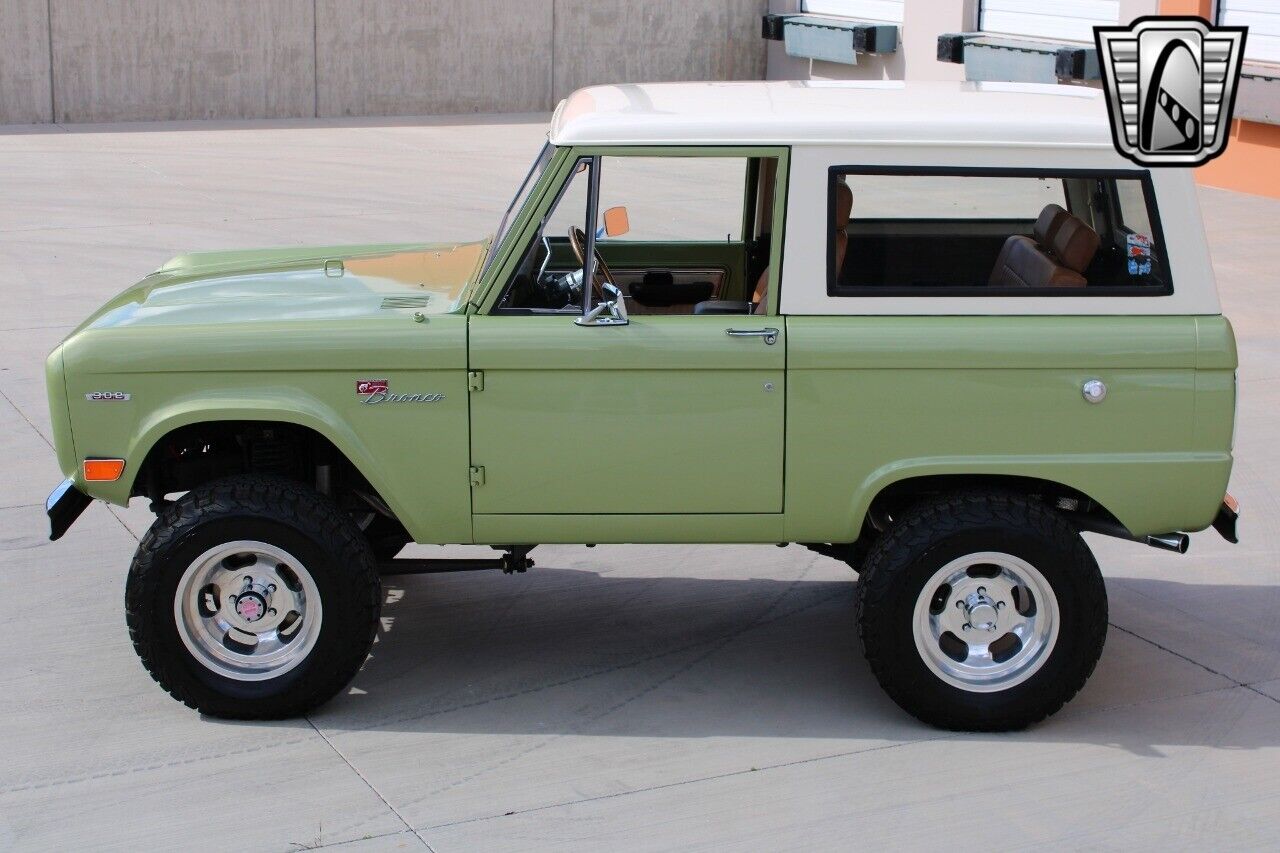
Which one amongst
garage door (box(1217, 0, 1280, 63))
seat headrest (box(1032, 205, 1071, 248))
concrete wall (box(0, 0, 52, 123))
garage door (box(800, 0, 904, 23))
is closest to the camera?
seat headrest (box(1032, 205, 1071, 248))

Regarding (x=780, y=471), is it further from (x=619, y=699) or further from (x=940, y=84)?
(x=940, y=84)

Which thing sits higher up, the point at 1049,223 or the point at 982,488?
the point at 1049,223

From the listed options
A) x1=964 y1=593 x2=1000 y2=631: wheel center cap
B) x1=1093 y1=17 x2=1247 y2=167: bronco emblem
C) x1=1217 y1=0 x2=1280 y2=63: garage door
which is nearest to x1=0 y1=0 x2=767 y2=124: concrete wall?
x1=1217 y1=0 x2=1280 y2=63: garage door

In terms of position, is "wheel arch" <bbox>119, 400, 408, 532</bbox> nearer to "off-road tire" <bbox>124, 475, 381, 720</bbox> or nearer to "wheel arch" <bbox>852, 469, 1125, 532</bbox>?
"off-road tire" <bbox>124, 475, 381, 720</bbox>

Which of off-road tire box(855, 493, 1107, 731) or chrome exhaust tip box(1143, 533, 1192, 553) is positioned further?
chrome exhaust tip box(1143, 533, 1192, 553)

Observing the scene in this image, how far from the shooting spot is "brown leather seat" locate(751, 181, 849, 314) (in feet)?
16.0

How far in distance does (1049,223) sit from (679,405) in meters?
1.45

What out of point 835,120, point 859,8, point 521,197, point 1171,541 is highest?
Result: point 859,8

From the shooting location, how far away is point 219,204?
1413 cm

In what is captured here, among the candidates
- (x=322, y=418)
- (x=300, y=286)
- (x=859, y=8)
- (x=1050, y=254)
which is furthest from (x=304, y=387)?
(x=859, y=8)

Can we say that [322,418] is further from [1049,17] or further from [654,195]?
[1049,17]

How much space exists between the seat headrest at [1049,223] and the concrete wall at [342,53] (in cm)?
1696

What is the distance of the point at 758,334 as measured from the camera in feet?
15.7

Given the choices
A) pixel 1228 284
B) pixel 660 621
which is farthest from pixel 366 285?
pixel 1228 284
